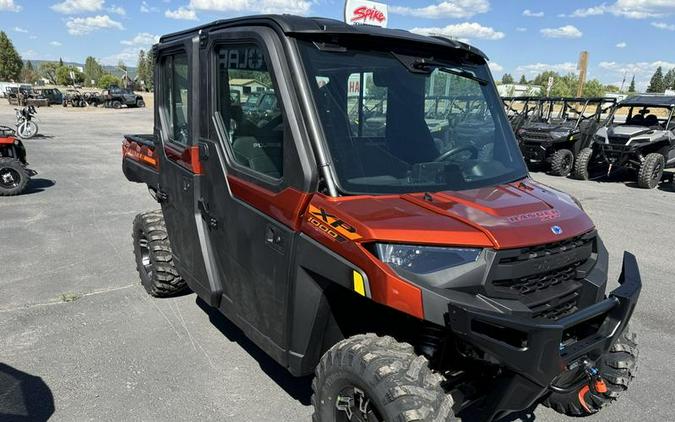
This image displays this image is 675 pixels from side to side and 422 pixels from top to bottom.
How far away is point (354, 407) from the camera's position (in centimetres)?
235

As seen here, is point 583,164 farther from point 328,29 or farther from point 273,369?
point 328,29

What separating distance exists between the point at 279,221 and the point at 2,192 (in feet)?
28.2

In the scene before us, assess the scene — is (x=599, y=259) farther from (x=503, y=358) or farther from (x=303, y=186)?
(x=303, y=186)

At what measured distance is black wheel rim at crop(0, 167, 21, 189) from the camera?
8992mm

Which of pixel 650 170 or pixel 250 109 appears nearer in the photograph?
pixel 250 109

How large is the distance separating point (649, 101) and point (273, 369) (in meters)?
13.4

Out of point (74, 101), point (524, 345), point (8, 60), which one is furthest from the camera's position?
point (8, 60)

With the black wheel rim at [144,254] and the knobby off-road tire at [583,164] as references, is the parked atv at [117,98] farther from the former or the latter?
the black wheel rim at [144,254]

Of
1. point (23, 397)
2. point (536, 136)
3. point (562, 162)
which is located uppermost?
point (536, 136)

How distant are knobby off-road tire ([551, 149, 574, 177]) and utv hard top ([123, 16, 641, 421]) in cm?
1174

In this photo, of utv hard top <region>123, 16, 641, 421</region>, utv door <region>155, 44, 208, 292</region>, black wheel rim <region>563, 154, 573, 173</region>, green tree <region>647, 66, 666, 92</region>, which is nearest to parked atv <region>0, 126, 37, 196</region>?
utv door <region>155, 44, 208, 292</region>

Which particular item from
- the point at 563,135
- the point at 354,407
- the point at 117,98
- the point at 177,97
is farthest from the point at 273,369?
the point at 117,98

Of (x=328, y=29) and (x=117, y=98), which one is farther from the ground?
(x=328, y=29)

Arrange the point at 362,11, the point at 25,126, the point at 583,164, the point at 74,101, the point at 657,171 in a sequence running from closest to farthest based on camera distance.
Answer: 1. the point at 362,11
2. the point at 657,171
3. the point at 583,164
4. the point at 25,126
5. the point at 74,101
